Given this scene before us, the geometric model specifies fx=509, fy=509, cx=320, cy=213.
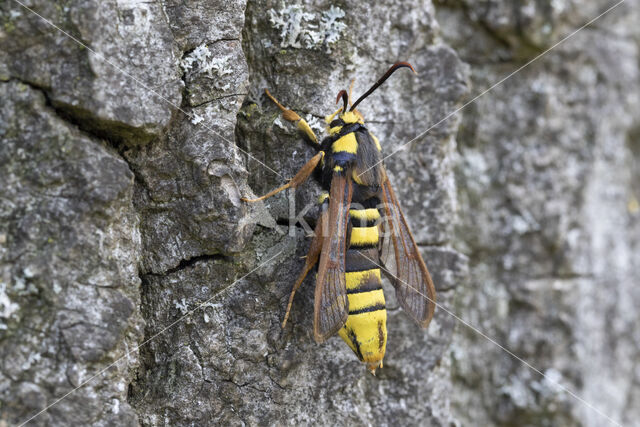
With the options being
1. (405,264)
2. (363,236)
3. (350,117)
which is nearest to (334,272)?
(363,236)

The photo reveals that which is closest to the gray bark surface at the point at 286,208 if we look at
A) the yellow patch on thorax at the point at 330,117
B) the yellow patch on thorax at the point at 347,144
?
the yellow patch on thorax at the point at 330,117

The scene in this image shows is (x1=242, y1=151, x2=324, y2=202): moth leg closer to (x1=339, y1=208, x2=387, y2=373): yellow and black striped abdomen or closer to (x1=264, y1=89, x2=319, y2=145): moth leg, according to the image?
(x1=264, y1=89, x2=319, y2=145): moth leg

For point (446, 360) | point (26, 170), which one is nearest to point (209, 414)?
point (26, 170)

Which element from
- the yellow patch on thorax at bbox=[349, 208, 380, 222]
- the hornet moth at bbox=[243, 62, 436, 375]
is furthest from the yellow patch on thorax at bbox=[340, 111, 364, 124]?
the yellow patch on thorax at bbox=[349, 208, 380, 222]

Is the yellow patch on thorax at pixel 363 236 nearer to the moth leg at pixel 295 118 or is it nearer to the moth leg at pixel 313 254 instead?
the moth leg at pixel 313 254

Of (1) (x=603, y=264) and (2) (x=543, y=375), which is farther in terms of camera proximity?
(1) (x=603, y=264)

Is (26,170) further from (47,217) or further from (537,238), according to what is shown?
(537,238)
